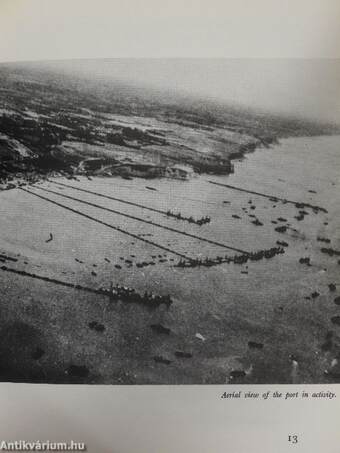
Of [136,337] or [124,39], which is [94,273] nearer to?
[136,337]

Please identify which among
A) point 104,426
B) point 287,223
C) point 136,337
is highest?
point 287,223

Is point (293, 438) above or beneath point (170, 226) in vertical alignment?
beneath

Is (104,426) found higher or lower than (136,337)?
lower

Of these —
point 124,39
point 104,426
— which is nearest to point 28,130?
point 124,39

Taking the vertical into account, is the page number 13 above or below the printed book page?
below

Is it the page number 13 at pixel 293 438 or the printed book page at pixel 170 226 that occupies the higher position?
the printed book page at pixel 170 226
